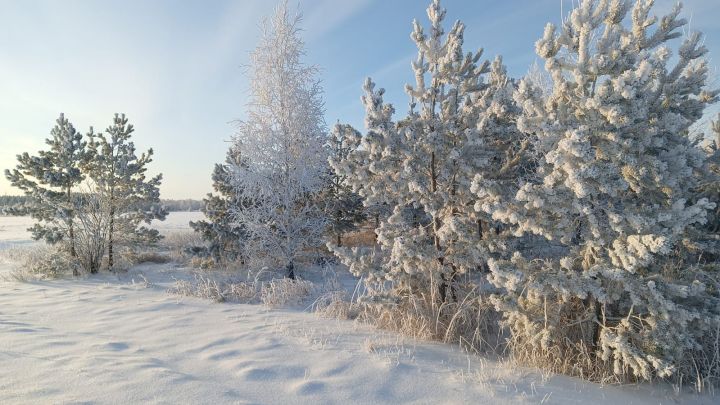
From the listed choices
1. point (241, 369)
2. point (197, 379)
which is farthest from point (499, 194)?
point (197, 379)

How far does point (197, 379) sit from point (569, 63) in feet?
15.6

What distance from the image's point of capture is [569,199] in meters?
3.91

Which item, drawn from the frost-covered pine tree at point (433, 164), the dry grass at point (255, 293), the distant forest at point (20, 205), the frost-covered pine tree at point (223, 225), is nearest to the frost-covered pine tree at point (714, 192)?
the frost-covered pine tree at point (433, 164)

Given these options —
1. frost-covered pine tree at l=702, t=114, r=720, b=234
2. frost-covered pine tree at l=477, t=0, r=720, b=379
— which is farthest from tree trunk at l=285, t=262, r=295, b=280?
frost-covered pine tree at l=702, t=114, r=720, b=234

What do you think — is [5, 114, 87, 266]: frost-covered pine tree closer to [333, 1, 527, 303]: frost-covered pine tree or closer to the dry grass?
the dry grass

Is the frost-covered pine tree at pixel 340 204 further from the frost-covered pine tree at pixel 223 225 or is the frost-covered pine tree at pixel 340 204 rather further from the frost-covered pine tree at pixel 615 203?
the frost-covered pine tree at pixel 615 203

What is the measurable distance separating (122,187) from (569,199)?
11.6 metres

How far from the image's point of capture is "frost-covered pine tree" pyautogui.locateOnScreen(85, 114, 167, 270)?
1105 cm

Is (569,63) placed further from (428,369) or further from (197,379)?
(197,379)

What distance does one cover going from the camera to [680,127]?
3609mm

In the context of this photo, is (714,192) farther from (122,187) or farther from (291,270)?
(122,187)

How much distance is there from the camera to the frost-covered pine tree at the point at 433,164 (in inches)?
197

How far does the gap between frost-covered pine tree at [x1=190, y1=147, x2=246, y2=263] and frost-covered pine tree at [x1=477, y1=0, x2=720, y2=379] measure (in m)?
8.25

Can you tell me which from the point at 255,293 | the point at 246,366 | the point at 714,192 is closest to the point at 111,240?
the point at 255,293
